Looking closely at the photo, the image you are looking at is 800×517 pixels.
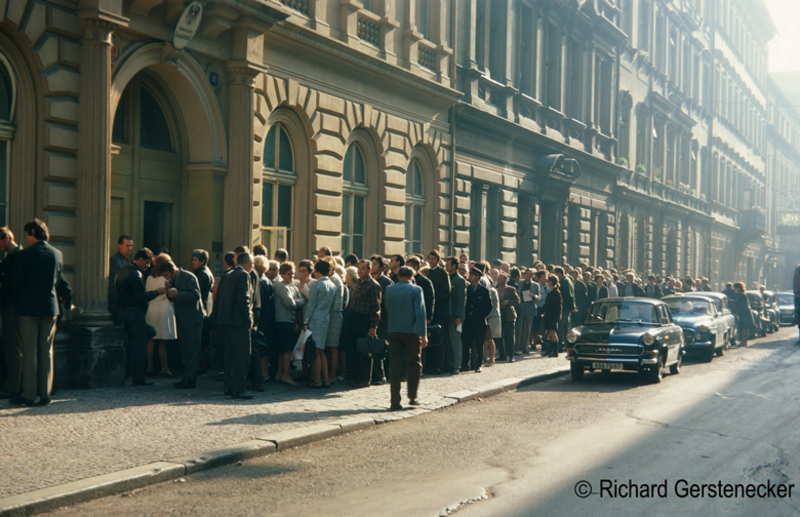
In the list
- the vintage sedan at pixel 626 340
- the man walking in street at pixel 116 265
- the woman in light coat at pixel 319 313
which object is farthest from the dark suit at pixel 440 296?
the man walking in street at pixel 116 265

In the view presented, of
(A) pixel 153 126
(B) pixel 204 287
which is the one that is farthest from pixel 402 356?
(A) pixel 153 126

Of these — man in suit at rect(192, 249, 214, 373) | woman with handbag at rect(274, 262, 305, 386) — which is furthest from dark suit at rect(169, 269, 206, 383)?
woman with handbag at rect(274, 262, 305, 386)

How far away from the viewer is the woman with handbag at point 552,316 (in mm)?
20297

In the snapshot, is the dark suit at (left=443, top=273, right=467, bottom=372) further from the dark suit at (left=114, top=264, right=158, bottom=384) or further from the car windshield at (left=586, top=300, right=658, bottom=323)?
the dark suit at (left=114, top=264, right=158, bottom=384)

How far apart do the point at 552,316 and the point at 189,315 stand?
32.3 ft

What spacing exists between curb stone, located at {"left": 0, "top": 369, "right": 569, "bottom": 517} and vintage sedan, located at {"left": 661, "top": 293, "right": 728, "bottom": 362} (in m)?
11.1

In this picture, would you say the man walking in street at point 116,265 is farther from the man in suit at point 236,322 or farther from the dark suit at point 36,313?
the dark suit at point 36,313

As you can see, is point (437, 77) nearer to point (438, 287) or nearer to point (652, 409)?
point (438, 287)

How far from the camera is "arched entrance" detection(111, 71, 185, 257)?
47.6ft

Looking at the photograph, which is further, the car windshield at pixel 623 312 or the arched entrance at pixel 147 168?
the car windshield at pixel 623 312

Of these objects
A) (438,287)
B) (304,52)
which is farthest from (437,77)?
(438,287)

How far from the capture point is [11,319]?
1073cm

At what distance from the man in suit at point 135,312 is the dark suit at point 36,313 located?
1849mm

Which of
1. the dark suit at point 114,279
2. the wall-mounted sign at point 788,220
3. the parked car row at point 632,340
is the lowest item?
the parked car row at point 632,340
